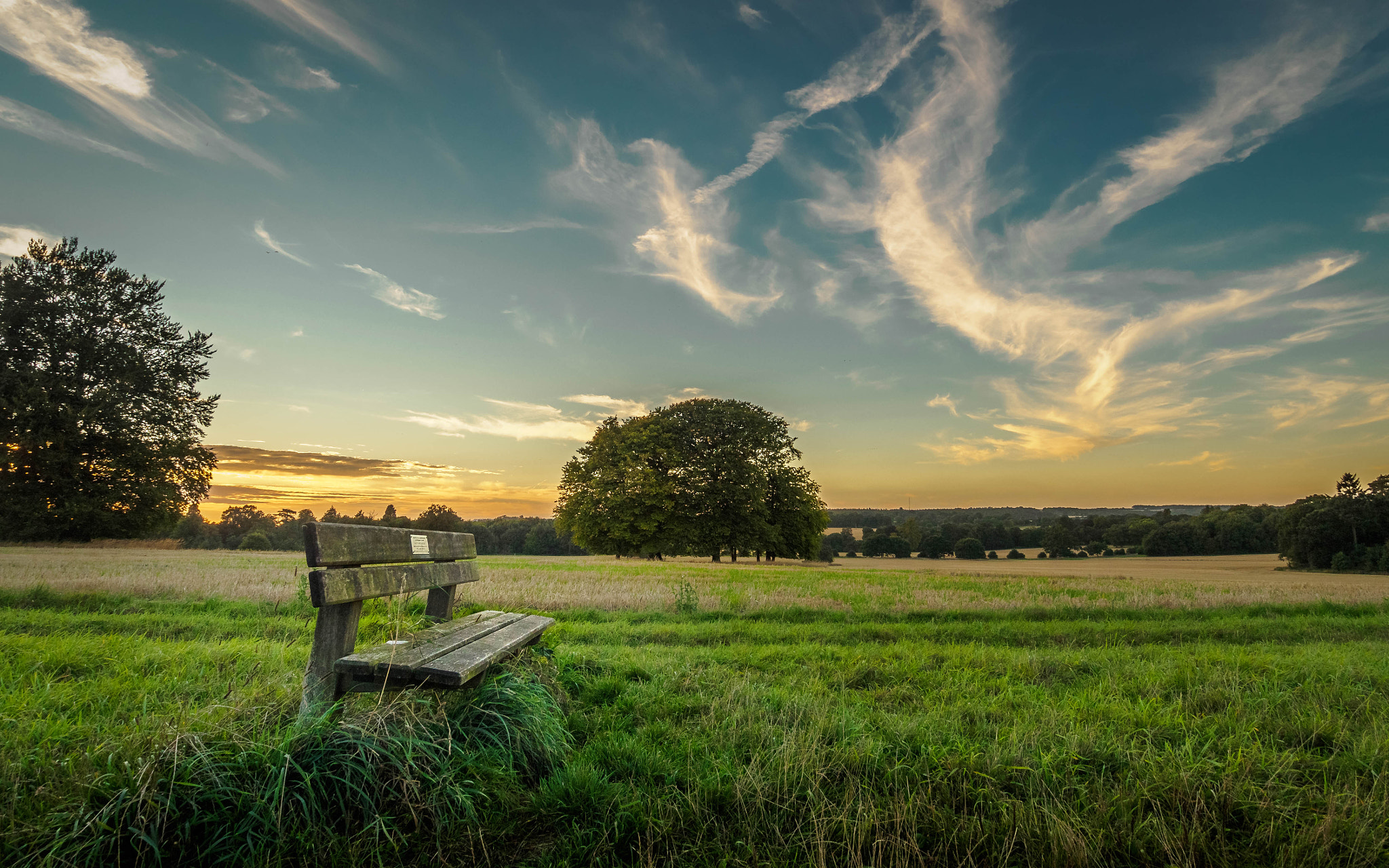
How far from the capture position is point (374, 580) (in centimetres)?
344

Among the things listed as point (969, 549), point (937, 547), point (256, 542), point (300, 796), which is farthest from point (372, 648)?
point (937, 547)

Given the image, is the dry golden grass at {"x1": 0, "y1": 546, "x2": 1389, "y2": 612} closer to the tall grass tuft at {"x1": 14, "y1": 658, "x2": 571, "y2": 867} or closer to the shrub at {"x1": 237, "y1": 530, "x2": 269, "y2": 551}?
the tall grass tuft at {"x1": 14, "y1": 658, "x2": 571, "y2": 867}

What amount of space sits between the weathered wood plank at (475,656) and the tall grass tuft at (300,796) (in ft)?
0.68

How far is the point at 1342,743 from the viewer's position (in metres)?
3.84

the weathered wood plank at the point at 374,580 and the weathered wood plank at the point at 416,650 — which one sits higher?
the weathered wood plank at the point at 374,580

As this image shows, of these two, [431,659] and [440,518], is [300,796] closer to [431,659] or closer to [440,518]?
[431,659]

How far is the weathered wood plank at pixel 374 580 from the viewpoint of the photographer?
2.89 metres

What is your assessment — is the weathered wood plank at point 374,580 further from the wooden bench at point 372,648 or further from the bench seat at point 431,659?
the bench seat at point 431,659

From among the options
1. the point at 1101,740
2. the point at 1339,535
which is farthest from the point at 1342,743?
the point at 1339,535

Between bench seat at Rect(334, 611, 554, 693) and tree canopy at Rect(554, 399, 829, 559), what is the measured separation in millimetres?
29185

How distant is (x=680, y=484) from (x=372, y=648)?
105 feet

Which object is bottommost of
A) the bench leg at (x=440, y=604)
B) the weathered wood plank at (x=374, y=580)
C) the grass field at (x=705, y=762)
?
the grass field at (x=705, y=762)

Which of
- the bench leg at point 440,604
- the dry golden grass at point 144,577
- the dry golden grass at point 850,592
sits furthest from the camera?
the dry golden grass at point 850,592

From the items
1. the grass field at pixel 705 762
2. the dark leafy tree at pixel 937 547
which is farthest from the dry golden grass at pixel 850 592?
the dark leafy tree at pixel 937 547
